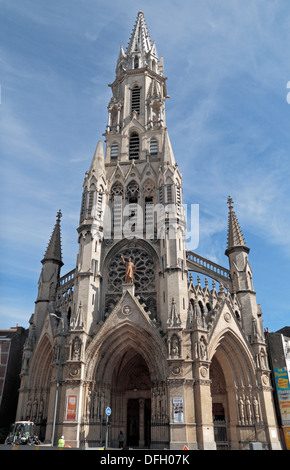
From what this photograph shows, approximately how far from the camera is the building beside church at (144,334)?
24.2 metres

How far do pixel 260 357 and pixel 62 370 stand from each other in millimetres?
14338

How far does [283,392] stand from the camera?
1080 inches

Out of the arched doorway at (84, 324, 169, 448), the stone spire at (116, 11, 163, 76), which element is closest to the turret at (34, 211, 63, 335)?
the arched doorway at (84, 324, 169, 448)

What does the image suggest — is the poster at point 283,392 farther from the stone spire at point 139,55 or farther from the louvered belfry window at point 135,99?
the stone spire at point 139,55

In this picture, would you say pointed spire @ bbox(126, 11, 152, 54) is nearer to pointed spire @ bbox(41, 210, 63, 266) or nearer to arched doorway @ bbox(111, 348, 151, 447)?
pointed spire @ bbox(41, 210, 63, 266)

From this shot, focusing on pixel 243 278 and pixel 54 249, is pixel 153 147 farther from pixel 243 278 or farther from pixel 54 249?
pixel 243 278

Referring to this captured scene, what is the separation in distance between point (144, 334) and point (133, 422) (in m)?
7.37

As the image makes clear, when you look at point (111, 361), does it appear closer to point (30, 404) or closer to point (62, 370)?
point (62, 370)

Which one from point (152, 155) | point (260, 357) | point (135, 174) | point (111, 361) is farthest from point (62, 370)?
point (152, 155)

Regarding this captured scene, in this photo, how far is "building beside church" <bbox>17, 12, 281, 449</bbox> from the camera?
24250 millimetres

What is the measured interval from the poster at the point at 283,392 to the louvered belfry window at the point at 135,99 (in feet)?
97.1

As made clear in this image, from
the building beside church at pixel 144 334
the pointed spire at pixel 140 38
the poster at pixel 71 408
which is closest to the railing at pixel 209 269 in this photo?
the building beside church at pixel 144 334

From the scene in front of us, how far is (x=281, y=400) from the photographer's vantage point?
27.4 metres

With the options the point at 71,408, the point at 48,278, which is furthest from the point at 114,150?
the point at 71,408
